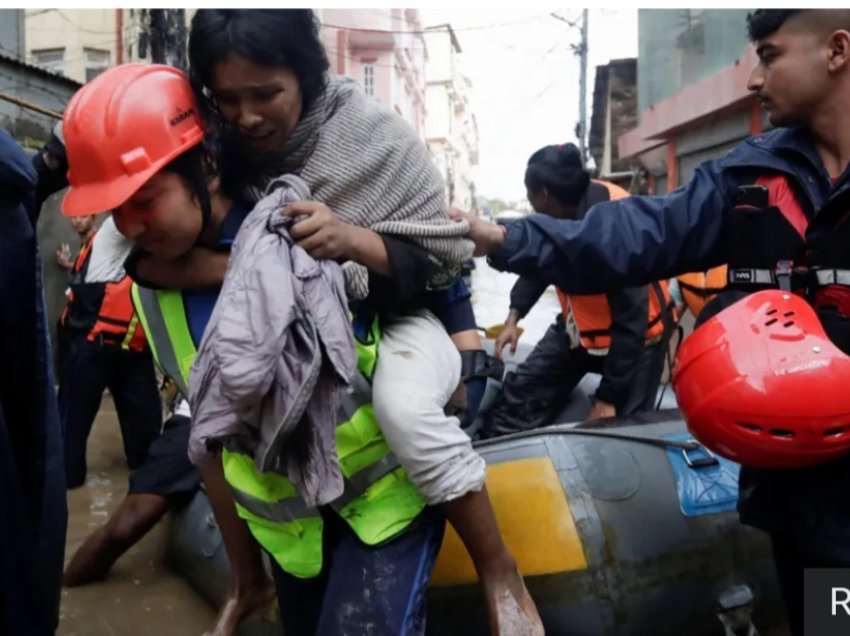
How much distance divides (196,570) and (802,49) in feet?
A: 8.76

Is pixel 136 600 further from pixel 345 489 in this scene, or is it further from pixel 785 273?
pixel 785 273

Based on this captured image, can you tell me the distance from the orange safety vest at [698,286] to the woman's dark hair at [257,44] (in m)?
2.61

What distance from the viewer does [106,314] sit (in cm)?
425

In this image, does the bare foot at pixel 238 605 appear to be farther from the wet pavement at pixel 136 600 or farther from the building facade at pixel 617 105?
the building facade at pixel 617 105

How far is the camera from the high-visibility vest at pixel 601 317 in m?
3.59

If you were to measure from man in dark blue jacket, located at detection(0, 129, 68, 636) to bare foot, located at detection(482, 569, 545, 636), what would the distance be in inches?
36.2

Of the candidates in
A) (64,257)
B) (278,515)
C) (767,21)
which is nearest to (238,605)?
(278,515)

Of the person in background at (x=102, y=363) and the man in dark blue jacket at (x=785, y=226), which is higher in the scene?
the man in dark blue jacket at (x=785, y=226)

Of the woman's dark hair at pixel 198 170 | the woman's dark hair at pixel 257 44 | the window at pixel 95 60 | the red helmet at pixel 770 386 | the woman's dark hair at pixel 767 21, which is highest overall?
the window at pixel 95 60

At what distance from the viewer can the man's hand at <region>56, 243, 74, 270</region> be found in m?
7.43

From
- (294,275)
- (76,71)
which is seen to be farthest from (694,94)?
(76,71)

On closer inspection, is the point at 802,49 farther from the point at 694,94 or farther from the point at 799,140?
the point at 694,94

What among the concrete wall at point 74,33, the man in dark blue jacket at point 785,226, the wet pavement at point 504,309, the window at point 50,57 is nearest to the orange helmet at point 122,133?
the man in dark blue jacket at point 785,226

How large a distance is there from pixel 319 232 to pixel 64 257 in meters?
6.74
